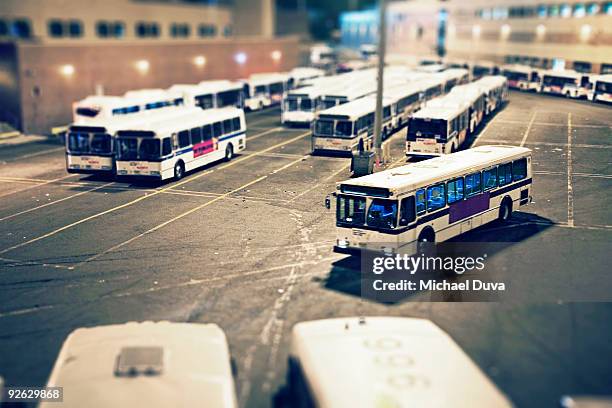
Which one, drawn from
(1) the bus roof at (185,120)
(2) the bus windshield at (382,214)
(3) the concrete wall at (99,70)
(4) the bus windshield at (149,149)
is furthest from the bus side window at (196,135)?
(3) the concrete wall at (99,70)

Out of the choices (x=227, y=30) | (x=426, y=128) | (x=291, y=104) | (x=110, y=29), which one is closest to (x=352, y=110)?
(x=426, y=128)

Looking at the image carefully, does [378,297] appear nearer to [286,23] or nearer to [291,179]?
[291,179]

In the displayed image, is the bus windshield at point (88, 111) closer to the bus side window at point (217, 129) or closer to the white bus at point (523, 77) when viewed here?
the bus side window at point (217, 129)

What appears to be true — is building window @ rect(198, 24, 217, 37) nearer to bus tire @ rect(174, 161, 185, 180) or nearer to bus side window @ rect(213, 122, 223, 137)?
bus side window @ rect(213, 122, 223, 137)

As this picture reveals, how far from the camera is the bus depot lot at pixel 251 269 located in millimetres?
13953

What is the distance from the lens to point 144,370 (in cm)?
873

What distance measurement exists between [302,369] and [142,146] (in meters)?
23.1

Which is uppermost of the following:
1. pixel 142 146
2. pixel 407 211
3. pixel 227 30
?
pixel 227 30

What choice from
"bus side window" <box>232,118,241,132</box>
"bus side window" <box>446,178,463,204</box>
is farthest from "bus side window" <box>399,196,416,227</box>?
"bus side window" <box>232,118,241,132</box>

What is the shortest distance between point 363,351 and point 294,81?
5849cm

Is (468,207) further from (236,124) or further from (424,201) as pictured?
(236,124)

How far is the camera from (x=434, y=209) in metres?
20.2

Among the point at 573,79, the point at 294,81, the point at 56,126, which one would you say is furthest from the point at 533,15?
the point at 56,126

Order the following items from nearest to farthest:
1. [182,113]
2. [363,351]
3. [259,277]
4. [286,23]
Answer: [363,351] → [259,277] → [182,113] → [286,23]
